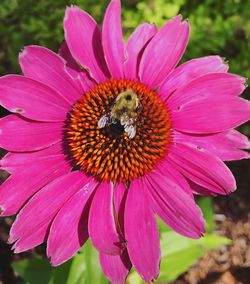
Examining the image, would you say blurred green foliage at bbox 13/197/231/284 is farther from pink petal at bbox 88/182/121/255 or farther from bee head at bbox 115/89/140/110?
bee head at bbox 115/89/140/110

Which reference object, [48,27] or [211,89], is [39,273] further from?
[48,27]

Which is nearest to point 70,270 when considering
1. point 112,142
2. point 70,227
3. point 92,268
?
point 92,268

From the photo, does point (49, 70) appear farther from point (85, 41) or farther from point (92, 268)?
point (92, 268)

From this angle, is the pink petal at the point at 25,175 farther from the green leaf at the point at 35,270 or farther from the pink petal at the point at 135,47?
the green leaf at the point at 35,270

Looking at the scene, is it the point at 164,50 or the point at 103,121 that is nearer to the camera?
the point at 103,121

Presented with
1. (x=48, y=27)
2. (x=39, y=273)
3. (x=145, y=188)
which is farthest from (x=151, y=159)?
(x=48, y=27)

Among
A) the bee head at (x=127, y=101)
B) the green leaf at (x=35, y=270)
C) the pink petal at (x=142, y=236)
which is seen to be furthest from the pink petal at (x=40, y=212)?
the green leaf at (x=35, y=270)

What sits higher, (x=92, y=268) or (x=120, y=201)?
(x=120, y=201)
